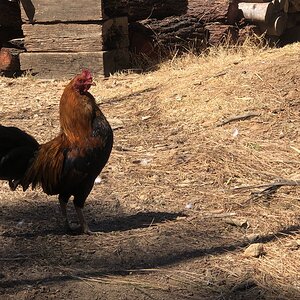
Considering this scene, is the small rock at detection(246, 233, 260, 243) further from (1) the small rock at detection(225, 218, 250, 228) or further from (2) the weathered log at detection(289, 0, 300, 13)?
(2) the weathered log at detection(289, 0, 300, 13)

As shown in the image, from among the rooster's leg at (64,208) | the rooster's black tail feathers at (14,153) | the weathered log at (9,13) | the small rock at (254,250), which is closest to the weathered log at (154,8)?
the weathered log at (9,13)

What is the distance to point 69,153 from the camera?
4902mm

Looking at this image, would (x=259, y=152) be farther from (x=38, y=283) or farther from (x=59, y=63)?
(x=59, y=63)

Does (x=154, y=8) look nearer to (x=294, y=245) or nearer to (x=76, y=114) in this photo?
(x=76, y=114)

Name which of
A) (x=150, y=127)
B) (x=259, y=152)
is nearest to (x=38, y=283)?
(x=259, y=152)

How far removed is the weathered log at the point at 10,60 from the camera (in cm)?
994

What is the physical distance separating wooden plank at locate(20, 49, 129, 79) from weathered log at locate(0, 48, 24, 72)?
0.16 metres

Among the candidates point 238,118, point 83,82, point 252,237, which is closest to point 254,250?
point 252,237

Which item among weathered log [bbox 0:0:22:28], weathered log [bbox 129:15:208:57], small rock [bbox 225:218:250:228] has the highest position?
weathered log [bbox 0:0:22:28]

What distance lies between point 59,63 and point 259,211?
519 centimetres

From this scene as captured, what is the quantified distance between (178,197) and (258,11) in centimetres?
474

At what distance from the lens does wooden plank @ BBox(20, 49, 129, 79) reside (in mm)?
9602

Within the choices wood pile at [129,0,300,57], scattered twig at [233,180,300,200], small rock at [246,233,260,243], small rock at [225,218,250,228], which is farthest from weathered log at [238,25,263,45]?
small rock at [246,233,260,243]

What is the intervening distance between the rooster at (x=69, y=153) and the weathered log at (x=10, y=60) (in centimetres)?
516
